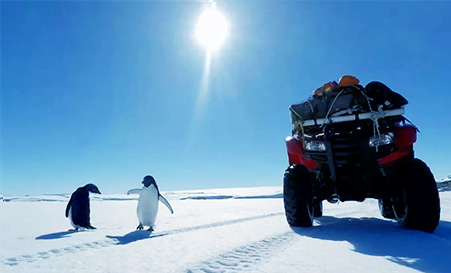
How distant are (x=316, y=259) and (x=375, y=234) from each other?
1.63 m

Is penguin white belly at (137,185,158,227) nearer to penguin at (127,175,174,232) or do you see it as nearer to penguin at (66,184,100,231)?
penguin at (127,175,174,232)

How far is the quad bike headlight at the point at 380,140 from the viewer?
402cm

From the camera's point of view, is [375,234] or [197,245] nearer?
[197,245]

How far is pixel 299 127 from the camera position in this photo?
15.6ft

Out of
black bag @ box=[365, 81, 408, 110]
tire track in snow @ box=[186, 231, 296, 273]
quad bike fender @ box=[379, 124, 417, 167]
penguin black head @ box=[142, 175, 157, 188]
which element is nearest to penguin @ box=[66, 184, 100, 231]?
penguin black head @ box=[142, 175, 157, 188]

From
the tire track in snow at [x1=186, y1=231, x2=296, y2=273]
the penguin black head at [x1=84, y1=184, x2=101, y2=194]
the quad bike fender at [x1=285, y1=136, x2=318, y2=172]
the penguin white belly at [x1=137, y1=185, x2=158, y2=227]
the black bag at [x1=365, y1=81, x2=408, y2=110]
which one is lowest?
the tire track in snow at [x1=186, y1=231, x2=296, y2=273]

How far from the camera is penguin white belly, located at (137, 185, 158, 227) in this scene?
266 inches

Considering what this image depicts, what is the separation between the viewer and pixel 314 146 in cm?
443

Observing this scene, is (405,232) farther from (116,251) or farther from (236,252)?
(116,251)

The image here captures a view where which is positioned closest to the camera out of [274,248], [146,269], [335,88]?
[146,269]

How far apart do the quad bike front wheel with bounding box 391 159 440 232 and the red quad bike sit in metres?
0.03

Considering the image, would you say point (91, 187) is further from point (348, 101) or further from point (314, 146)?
point (348, 101)

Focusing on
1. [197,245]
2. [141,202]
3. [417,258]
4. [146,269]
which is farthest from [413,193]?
[141,202]

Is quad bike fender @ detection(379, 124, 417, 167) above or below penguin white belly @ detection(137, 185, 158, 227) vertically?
above
